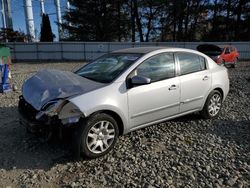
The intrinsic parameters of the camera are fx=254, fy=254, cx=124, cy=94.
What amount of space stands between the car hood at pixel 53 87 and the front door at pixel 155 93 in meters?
0.64

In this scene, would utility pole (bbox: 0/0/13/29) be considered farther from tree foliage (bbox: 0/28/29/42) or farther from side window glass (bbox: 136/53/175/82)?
side window glass (bbox: 136/53/175/82)

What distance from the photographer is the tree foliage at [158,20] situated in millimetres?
28766

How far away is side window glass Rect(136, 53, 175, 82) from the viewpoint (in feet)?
13.5

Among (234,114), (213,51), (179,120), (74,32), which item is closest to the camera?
(179,120)

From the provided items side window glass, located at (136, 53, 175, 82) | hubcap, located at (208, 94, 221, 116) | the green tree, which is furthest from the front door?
the green tree

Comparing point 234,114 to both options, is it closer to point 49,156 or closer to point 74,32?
point 49,156

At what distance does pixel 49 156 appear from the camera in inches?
147

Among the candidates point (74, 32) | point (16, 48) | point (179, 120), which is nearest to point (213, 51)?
point (179, 120)

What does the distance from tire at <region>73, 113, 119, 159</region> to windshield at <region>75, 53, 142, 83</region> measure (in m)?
0.65

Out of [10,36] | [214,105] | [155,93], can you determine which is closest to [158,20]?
[10,36]

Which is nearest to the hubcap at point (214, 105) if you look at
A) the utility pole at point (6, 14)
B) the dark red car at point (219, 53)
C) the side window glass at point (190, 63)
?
the side window glass at point (190, 63)

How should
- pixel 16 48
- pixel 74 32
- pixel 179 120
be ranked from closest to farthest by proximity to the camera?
pixel 179 120 < pixel 16 48 < pixel 74 32

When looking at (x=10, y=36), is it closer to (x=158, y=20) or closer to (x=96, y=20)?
(x=96, y=20)

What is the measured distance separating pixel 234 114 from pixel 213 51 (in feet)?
30.9
